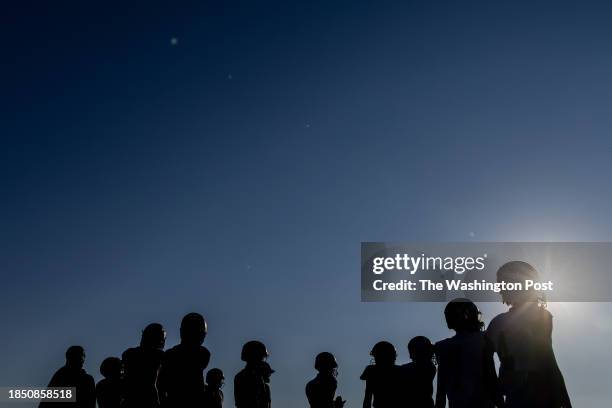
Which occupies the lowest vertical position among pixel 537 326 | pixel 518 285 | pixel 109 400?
pixel 109 400

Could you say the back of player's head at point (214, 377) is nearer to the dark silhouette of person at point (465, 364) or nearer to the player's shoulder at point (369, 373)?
the player's shoulder at point (369, 373)

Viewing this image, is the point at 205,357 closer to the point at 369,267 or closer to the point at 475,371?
the point at 475,371

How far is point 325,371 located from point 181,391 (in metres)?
3.52

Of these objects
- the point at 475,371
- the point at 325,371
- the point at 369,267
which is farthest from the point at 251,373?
the point at 369,267

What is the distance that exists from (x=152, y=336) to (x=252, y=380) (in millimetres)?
1673

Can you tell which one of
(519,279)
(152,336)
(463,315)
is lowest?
(152,336)

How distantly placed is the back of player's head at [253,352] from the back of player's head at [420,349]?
224 cm

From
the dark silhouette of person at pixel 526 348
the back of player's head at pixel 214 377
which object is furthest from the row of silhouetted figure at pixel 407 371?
the back of player's head at pixel 214 377

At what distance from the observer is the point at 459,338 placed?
6.92m

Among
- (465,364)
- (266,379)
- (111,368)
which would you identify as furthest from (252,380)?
(465,364)

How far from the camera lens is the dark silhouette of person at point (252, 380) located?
8.85 m

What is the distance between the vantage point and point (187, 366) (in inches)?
303

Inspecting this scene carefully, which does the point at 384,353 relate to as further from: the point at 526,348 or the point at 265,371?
the point at 526,348

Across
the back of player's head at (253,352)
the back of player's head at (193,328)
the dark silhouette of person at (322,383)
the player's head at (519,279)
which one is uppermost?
the player's head at (519,279)
